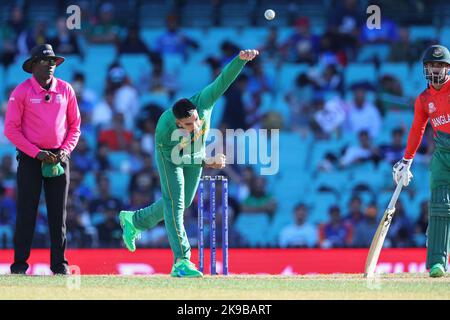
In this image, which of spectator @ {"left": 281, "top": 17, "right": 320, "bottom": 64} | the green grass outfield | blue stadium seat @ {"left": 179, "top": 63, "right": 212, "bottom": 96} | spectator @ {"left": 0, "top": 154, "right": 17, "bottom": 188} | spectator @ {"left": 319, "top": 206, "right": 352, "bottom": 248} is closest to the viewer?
the green grass outfield

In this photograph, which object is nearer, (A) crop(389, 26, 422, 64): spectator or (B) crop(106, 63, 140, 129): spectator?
(B) crop(106, 63, 140, 129): spectator

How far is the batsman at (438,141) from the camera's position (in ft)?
32.8

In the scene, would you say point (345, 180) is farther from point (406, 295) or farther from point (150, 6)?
point (406, 295)

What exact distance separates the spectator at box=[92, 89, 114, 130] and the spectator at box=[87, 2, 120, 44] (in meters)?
1.21

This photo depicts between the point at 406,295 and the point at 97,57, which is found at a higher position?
the point at 97,57

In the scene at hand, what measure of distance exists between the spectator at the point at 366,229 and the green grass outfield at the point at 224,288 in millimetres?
5130

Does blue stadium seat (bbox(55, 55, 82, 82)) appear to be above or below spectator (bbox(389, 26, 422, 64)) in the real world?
below

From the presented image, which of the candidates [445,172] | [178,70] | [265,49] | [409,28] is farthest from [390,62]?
[445,172]

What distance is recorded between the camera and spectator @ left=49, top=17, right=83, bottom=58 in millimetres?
18531

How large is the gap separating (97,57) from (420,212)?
5.76 meters

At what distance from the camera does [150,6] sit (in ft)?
62.4

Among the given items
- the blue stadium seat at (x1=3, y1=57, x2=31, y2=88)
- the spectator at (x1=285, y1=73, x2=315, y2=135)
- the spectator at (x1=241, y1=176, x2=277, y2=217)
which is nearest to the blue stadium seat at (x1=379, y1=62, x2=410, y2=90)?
the spectator at (x1=285, y1=73, x2=315, y2=135)

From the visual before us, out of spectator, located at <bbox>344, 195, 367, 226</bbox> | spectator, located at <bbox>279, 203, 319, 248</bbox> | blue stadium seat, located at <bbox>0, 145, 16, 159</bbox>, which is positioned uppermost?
blue stadium seat, located at <bbox>0, 145, 16, 159</bbox>

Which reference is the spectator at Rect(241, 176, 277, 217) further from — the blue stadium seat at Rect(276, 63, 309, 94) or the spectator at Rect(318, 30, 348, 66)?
the spectator at Rect(318, 30, 348, 66)
